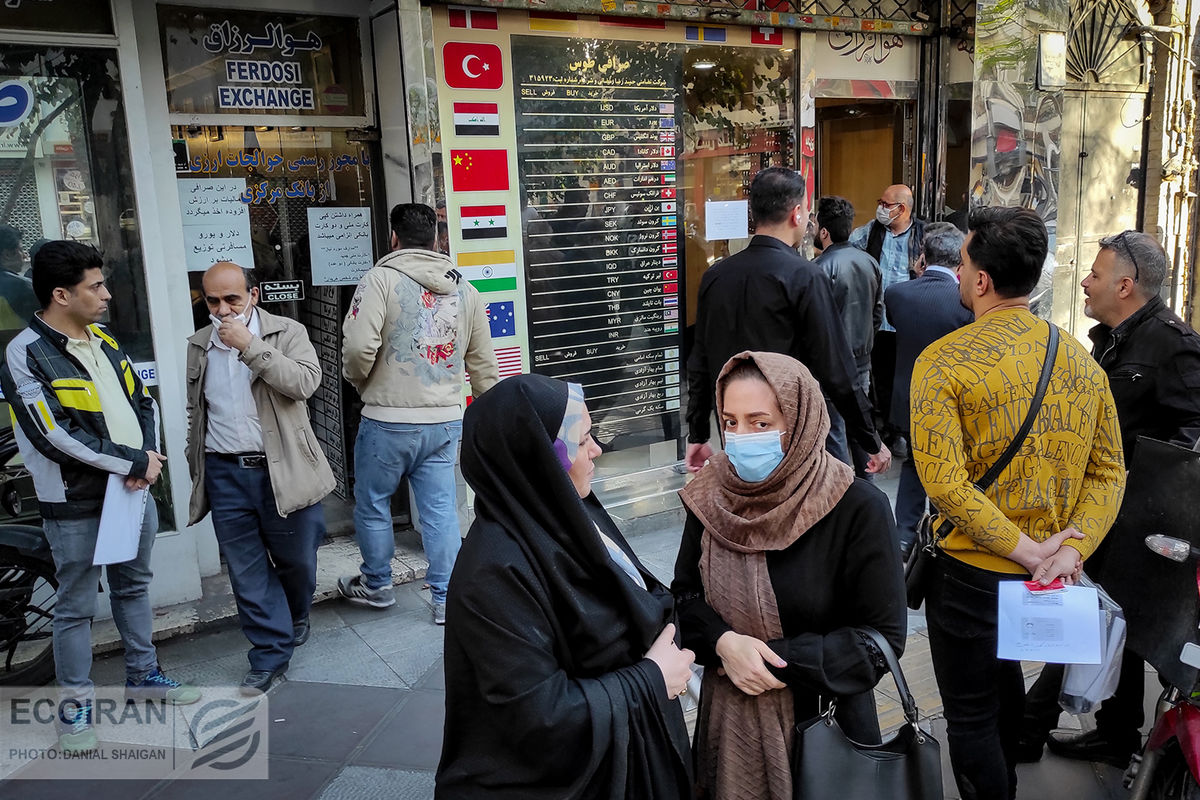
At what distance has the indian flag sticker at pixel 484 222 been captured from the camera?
5.29 m

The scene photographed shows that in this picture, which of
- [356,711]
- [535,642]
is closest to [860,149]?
[356,711]

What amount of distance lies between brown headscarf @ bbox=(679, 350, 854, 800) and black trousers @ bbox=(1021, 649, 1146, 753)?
1733 millimetres

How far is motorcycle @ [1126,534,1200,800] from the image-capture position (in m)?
2.64

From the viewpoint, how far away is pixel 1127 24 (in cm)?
839

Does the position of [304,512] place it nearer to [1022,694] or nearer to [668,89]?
[1022,694]

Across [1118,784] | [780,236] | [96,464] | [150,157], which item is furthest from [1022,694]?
[150,157]

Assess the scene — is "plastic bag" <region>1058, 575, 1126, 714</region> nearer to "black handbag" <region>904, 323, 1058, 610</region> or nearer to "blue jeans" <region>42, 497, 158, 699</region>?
"black handbag" <region>904, 323, 1058, 610</region>

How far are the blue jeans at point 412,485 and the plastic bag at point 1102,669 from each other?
2892mm

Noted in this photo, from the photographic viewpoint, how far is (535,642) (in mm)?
1828

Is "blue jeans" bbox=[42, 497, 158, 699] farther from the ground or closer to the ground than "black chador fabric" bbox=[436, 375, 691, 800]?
closer to the ground

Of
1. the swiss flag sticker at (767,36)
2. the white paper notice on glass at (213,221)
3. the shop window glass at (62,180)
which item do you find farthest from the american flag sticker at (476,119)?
the swiss flag sticker at (767,36)

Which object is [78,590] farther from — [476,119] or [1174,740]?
[1174,740]

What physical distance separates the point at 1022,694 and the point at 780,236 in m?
2.26

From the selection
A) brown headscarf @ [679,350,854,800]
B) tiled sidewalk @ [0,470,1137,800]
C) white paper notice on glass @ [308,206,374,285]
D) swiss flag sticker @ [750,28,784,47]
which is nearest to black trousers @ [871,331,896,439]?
swiss flag sticker @ [750,28,784,47]
